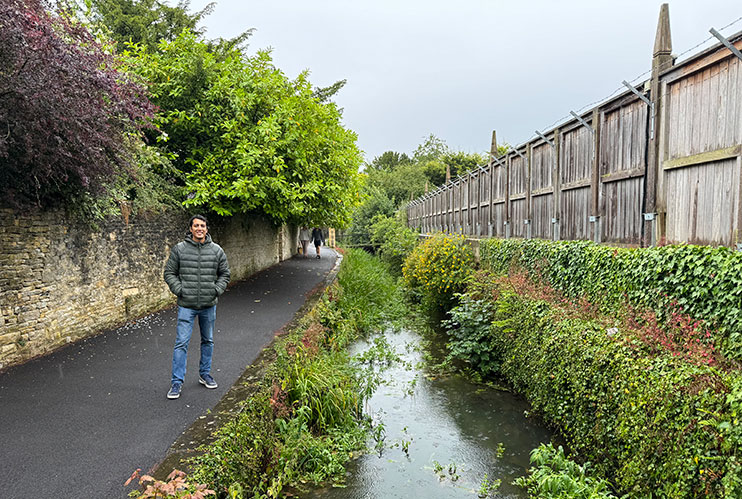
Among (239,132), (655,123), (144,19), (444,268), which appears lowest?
(444,268)

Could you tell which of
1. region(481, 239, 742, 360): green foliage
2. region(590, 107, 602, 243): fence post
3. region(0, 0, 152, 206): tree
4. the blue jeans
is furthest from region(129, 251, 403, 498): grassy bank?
region(590, 107, 602, 243): fence post

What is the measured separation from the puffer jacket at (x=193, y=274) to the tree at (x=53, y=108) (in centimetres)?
193

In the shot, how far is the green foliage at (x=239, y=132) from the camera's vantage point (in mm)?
10141

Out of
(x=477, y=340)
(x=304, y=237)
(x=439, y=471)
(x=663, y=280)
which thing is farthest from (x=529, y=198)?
(x=304, y=237)

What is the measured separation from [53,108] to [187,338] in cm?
290

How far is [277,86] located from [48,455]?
9.37 meters

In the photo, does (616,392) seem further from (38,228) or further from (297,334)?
(38,228)

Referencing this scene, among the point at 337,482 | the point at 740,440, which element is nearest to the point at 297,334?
the point at 337,482

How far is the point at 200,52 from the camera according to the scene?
10.8m

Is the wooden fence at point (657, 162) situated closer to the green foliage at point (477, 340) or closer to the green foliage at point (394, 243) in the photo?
the green foliage at point (477, 340)

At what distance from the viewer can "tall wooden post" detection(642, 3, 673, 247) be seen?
5.71m

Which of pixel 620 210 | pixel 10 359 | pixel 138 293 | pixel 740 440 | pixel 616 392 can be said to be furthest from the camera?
pixel 138 293

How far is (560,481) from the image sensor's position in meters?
4.03

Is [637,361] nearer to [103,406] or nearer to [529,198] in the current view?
[103,406]
